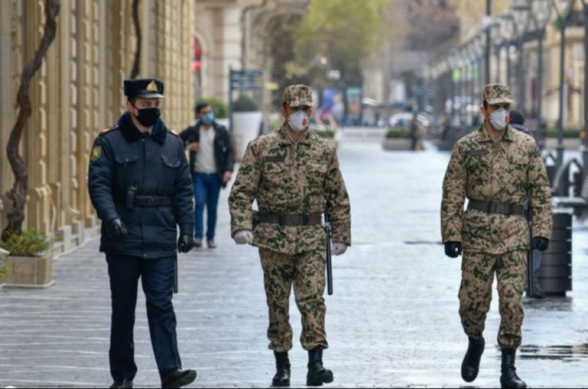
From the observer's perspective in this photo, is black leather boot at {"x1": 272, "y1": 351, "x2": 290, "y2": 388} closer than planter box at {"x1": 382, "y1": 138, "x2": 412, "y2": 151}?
Yes

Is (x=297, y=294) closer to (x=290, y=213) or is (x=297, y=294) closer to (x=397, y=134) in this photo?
(x=290, y=213)

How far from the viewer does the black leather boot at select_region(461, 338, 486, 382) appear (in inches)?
499

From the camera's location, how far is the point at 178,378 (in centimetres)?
1187

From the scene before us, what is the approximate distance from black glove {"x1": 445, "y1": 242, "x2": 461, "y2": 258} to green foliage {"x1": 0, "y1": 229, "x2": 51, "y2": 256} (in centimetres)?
739

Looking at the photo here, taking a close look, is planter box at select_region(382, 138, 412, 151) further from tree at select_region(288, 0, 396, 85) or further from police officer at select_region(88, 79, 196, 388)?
police officer at select_region(88, 79, 196, 388)

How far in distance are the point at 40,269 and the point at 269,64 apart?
69.1 metres

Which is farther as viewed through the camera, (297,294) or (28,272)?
(28,272)

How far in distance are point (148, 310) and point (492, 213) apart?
92.0 inches

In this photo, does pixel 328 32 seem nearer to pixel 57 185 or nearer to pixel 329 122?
pixel 329 122

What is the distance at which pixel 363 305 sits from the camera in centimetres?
1792

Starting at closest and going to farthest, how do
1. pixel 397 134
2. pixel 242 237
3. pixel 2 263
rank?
pixel 242 237
pixel 2 263
pixel 397 134

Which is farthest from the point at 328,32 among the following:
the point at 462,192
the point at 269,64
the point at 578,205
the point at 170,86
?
the point at 462,192

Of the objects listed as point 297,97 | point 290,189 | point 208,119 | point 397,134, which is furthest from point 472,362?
point 397,134

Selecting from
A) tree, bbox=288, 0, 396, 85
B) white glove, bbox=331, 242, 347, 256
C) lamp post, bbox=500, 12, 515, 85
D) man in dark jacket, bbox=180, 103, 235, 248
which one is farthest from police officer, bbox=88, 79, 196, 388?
tree, bbox=288, 0, 396, 85
